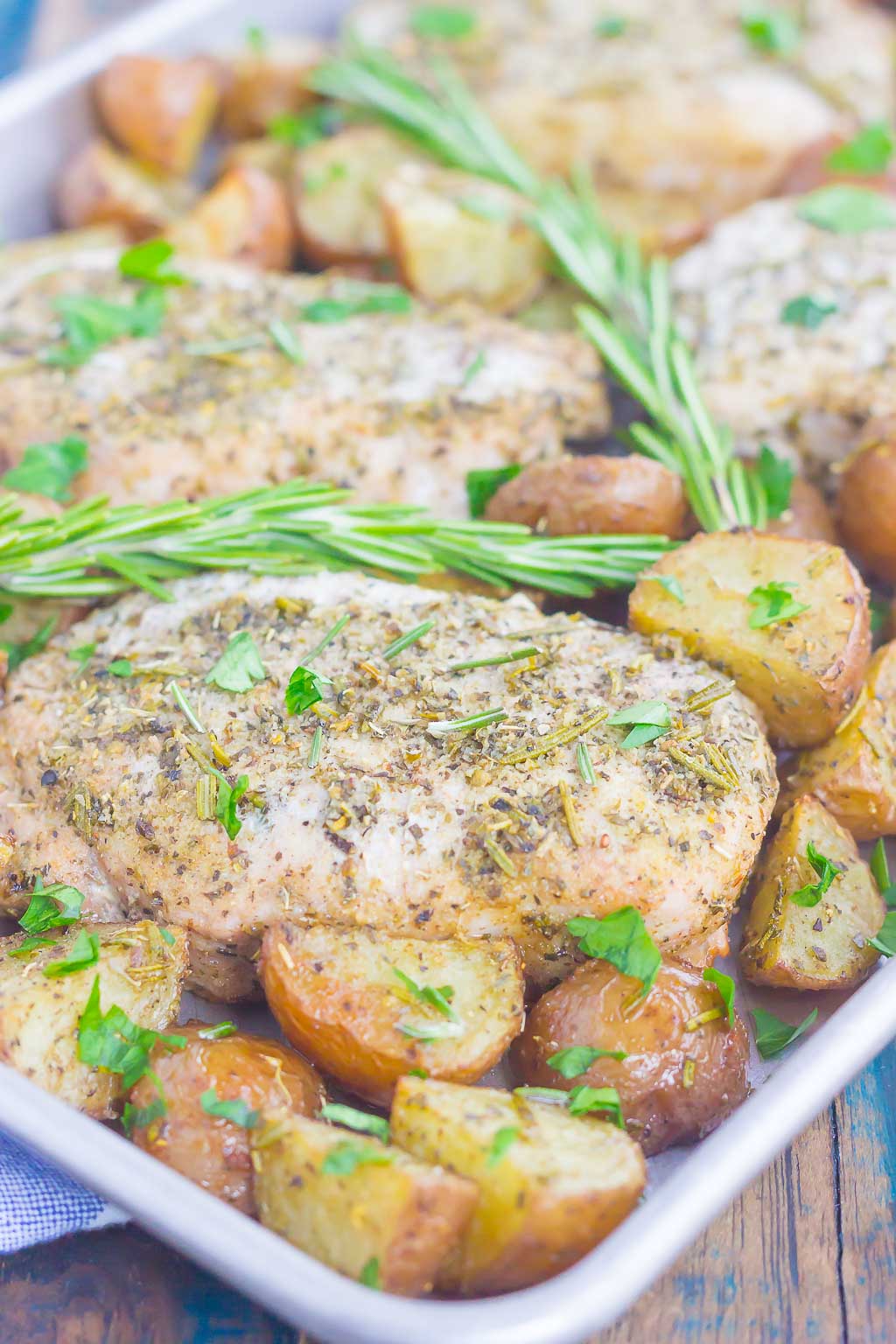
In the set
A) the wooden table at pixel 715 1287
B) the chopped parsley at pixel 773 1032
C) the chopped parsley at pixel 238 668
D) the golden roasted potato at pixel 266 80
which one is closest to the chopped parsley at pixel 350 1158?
the wooden table at pixel 715 1287

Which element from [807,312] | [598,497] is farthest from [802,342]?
[598,497]

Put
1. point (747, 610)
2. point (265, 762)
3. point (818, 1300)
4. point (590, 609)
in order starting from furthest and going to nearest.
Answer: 1. point (590, 609)
2. point (747, 610)
3. point (265, 762)
4. point (818, 1300)

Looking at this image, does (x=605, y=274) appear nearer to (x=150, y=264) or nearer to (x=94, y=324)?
(x=150, y=264)

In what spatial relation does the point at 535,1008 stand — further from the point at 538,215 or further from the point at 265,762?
the point at 538,215

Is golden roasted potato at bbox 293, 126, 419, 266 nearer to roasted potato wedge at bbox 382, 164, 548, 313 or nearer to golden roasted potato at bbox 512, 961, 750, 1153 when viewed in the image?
roasted potato wedge at bbox 382, 164, 548, 313

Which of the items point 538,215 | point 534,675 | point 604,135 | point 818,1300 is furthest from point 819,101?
point 818,1300

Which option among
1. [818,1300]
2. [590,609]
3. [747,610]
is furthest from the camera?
[590,609]

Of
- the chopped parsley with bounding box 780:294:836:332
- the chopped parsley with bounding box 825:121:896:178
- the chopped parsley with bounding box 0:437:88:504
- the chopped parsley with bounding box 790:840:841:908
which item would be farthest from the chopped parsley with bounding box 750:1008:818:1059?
the chopped parsley with bounding box 825:121:896:178
